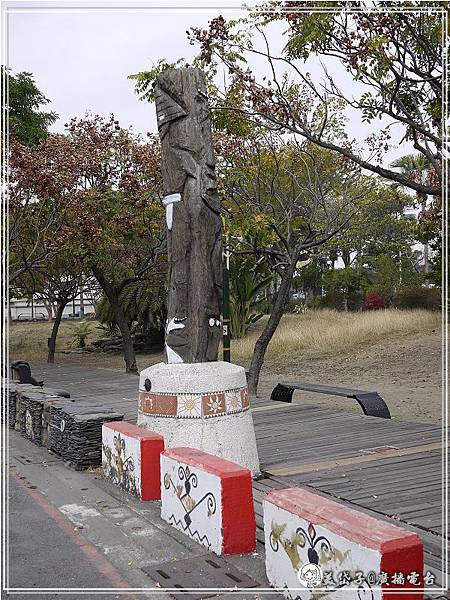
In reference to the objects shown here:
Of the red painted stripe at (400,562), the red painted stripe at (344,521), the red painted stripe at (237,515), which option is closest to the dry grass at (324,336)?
the red painted stripe at (237,515)

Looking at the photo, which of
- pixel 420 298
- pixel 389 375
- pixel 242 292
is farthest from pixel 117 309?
pixel 420 298

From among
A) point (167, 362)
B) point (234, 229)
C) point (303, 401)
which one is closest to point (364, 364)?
point (303, 401)

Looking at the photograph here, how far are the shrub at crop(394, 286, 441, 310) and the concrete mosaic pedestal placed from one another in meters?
19.7

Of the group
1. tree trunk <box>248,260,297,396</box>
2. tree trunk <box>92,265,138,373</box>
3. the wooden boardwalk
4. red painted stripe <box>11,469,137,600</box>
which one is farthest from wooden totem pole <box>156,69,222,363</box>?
tree trunk <box>92,265,138,373</box>

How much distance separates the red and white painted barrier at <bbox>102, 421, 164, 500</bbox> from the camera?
21.8ft

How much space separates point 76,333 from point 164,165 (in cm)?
2354

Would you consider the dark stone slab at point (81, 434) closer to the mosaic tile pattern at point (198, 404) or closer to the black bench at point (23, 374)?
the mosaic tile pattern at point (198, 404)

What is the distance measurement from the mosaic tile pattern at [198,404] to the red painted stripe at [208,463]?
95 cm

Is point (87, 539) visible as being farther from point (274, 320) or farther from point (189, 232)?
point (274, 320)

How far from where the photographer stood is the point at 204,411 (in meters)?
6.95

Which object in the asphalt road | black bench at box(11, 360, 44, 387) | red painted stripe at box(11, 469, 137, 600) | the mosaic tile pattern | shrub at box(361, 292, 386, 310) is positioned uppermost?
shrub at box(361, 292, 386, 310)

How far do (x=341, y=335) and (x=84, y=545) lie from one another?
18015mm

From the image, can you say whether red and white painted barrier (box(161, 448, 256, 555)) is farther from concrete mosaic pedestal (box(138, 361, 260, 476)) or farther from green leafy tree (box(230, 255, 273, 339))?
green leafy tree (box(230, 255, 273, 339))

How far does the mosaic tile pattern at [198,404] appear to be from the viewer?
274 inches
